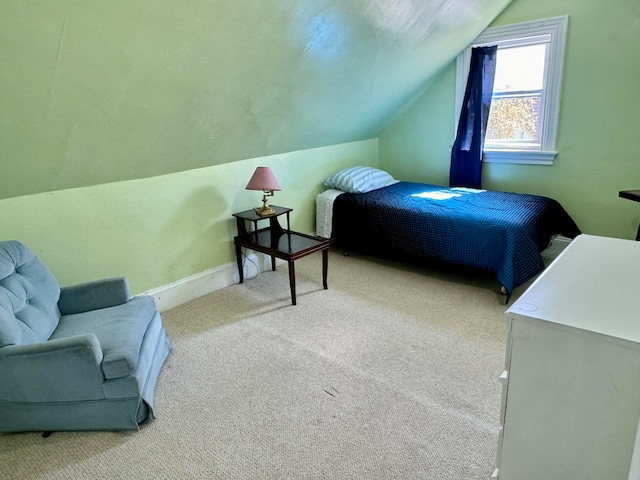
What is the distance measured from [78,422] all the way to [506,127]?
3876 mm

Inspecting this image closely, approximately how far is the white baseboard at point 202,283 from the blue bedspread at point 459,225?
2.82 ft

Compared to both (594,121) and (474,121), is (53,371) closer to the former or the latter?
(474,121)

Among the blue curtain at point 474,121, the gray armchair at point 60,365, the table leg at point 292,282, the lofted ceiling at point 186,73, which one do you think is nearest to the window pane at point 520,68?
the blue curtain at point 474,121

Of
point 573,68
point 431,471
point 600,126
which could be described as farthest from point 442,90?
point 431,471

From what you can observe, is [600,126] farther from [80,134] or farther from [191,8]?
[80,134]

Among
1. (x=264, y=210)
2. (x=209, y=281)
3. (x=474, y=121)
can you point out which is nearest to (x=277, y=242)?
(x=264, y=210)

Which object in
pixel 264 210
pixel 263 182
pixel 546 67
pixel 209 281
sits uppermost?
pixel 546 67

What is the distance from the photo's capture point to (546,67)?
343 centimetres

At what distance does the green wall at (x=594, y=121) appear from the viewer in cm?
311

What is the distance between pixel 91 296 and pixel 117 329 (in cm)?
37

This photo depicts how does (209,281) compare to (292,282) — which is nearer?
(292,282)

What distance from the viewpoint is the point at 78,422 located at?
1811mm

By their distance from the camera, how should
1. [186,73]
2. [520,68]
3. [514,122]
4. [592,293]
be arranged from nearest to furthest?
1. [592,293]
2. [186,73]
3. [520,68]
4. [514,122]

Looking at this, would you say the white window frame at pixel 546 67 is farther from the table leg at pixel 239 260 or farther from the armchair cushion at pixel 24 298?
the armchair cushion at pixel 24 298
